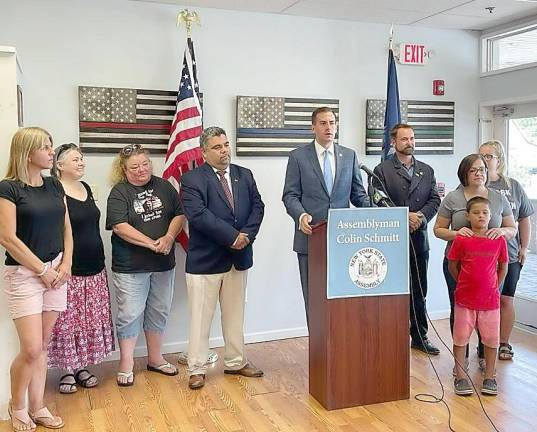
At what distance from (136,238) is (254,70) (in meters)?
1.67

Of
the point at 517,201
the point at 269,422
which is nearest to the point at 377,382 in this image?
the point at 269,422

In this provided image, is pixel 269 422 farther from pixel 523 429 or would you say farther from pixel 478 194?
pixel 478 194

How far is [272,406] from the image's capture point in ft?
11.3

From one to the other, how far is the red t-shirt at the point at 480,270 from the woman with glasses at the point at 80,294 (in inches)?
87.2

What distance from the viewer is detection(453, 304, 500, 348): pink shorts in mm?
3523

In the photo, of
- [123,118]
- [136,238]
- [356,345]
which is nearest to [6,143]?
[136,238]

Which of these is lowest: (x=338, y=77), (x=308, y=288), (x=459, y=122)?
(x=308, y=288)

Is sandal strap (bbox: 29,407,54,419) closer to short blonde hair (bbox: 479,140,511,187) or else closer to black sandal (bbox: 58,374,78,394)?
black sandal (bbox: 58,374,78,394)

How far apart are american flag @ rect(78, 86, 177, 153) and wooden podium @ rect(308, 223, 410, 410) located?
159 cm

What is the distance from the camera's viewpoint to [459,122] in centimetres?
533

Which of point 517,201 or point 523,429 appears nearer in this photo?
point 523,429

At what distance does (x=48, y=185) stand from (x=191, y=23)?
1.85 metres

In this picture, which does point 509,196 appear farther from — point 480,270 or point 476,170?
point 480,270

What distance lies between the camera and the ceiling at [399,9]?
4.35 meters
